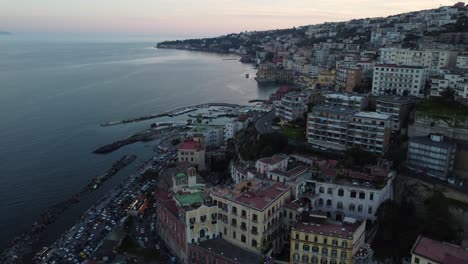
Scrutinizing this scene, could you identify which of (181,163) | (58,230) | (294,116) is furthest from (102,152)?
(294,116)

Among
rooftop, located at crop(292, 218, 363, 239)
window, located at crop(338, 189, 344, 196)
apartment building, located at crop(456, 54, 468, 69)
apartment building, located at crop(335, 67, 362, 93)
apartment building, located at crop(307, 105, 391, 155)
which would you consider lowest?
rooftop, located at crop(292, 218, 363, 239)

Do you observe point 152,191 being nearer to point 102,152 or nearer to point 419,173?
point 102,152

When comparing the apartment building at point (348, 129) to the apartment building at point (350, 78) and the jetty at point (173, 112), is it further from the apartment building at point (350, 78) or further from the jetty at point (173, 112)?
the jetty at point (173, 112)

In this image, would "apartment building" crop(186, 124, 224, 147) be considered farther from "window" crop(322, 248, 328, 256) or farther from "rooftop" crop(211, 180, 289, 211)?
"window" crop(322, 248, 328, 256)

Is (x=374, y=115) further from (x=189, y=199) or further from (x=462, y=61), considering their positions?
(x=462, y=61)

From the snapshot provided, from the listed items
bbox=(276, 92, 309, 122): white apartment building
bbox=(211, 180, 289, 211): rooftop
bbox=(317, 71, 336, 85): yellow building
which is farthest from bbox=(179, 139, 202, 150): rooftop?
bbox=(317, 71, 336, 85): yellow building

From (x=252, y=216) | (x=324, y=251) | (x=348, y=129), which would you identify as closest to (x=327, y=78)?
(x=348, y=129)
